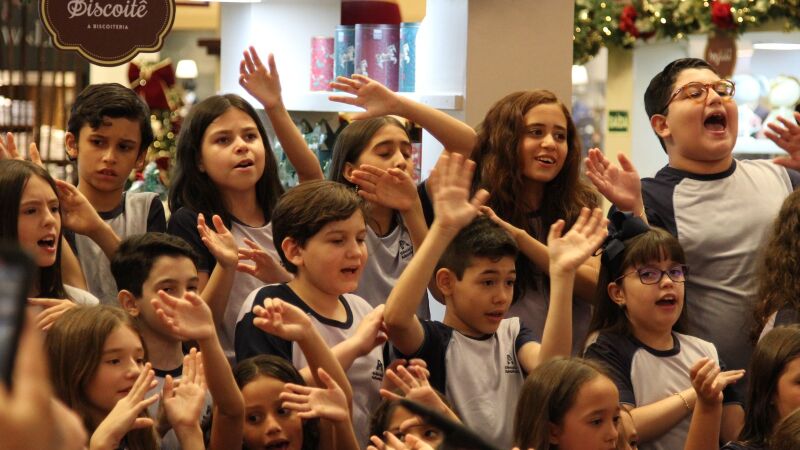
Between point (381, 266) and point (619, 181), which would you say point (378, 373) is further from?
point (619, 181)

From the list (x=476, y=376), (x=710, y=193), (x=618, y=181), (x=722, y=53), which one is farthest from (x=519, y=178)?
(x=722, y=53)

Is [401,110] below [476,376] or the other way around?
the other way around

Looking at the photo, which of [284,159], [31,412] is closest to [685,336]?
[284,159]

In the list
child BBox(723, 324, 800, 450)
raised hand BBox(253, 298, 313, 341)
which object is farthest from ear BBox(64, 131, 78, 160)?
child BBox(723, 324, 800, 450)

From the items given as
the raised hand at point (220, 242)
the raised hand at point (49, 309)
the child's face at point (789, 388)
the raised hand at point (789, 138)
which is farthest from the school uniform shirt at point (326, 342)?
the raised hand at point (789, 138)

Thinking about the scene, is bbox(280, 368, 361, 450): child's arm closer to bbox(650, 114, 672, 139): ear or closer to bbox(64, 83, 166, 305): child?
bbox(64, 83, 166, 305): child

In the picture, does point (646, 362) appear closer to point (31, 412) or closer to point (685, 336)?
point (685, 336)

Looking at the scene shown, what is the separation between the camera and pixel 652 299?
2432 mm

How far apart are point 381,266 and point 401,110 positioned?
0.37 meters

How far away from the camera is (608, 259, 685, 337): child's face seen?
95.7 inches

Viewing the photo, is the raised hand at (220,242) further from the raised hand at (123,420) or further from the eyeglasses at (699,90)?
the eyeglasses at (699,90)

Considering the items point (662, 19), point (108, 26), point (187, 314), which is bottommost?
point (187, 314)

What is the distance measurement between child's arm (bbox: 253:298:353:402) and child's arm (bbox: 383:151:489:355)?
0.20 metres

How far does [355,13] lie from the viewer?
11.3 feet
